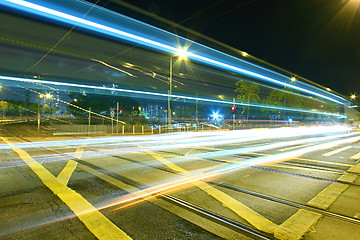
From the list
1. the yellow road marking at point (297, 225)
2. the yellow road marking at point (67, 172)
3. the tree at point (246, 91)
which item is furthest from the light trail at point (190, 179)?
the tree at point (246, 91)

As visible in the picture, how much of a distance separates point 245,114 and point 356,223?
31691 mm

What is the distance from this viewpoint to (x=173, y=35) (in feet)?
36.5

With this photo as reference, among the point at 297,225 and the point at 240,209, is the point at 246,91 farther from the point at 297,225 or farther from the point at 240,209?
the point at 297,225

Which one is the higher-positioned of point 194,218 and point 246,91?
point 246,91

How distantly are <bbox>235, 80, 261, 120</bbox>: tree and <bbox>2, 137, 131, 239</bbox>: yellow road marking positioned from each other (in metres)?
27.1

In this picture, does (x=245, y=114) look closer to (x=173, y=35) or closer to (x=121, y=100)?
(x=121, y=100)

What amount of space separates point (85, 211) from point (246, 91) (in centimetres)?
2867

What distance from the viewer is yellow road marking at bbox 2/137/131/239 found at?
2822 mm

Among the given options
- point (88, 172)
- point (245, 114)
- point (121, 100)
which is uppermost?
point (121, 100)

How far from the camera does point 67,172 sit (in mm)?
6277

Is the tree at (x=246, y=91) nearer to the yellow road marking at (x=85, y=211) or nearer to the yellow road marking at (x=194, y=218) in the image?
the yellow road marking at (x=194, y=218)

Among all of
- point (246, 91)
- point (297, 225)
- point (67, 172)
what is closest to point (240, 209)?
point (297, 225)

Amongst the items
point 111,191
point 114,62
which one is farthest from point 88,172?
point 114,62

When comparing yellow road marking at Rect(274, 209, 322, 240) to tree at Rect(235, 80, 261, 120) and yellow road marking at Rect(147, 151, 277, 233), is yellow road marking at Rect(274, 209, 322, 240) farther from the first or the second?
tree at Rect(235, 80, 261, 120)
